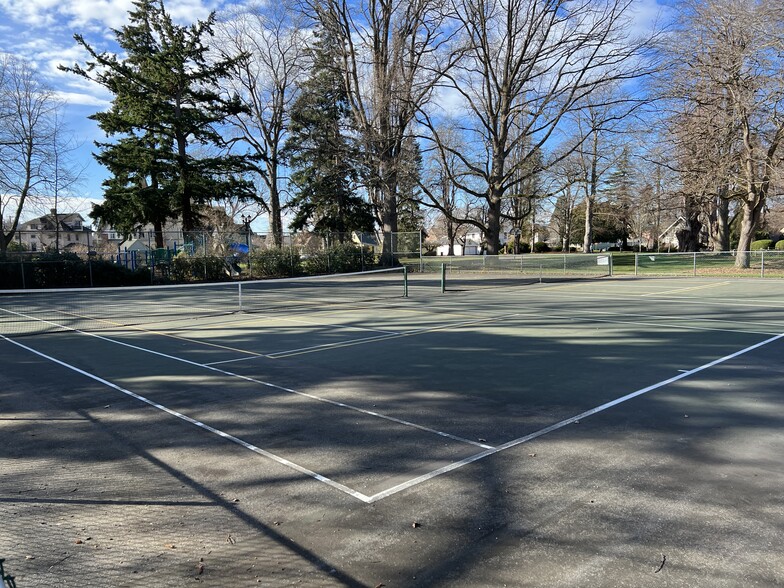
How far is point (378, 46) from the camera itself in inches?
1623

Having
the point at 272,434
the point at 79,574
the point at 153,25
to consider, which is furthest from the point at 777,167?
the point at 153,25

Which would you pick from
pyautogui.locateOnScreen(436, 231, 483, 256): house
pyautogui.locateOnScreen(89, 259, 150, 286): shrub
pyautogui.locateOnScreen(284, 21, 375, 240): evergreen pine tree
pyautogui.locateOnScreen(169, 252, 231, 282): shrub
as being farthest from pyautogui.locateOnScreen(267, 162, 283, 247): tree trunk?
pyautogui.locateOnScreen(436, 231, 483, 256): house

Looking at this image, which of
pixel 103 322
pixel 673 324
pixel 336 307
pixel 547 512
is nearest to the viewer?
pixel 547 512

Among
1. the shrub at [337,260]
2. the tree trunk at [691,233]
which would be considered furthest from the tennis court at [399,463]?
the tree trunk at [691,233]

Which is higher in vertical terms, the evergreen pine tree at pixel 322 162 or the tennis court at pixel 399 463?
the evergreen pine tree at pixel 322 162

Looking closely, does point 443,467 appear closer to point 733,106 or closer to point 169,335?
point 169,335

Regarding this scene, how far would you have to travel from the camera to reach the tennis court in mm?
3434

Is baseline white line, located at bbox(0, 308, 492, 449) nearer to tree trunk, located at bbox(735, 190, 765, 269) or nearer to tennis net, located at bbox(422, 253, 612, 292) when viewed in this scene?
tennis net, located at bbox(422, 253, 612, 292)

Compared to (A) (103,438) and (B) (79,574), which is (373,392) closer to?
(A) (103,438)

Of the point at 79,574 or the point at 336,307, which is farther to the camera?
the point at 336,307

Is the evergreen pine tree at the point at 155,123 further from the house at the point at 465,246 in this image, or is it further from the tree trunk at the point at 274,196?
the house at the point at 465,246

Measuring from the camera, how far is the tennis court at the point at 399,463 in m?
3.43

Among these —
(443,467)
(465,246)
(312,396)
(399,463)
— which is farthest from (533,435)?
(465,246)

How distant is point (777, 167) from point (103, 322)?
34911 millimetres
